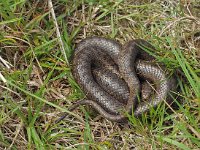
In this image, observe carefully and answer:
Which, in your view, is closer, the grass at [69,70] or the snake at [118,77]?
the grass at [69,70]

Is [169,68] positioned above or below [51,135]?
above

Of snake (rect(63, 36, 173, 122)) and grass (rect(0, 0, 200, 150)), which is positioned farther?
snake (rect(63, 36, 173, 122))

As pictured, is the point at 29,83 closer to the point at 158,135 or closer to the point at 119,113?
the point at 119,113

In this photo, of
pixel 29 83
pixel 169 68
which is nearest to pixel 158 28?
pixel 169 68
